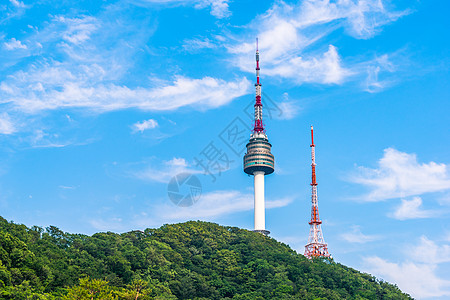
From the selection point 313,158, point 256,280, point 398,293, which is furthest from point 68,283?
point 313,158

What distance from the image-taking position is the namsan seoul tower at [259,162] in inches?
5856

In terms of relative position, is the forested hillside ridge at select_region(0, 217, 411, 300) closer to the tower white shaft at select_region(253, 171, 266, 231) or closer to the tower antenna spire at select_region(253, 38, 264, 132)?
the tower white shaft at select_region(253, 171, 266, 231)

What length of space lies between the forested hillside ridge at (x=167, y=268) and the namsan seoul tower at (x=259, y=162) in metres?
22.2

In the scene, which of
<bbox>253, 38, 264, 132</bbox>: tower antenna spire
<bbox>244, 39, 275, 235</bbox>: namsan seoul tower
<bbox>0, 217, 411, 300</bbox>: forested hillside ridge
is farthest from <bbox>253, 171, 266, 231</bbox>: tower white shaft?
<bbox>0, 217, 411, 300</bbox>: forested hillside ridge

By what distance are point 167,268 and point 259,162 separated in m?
64.3

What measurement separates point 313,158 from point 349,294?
46.4 m

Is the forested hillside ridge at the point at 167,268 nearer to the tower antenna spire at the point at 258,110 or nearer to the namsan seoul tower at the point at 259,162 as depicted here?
the namsan seoul tower at the point at 259,162

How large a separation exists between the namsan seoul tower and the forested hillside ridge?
2220cm

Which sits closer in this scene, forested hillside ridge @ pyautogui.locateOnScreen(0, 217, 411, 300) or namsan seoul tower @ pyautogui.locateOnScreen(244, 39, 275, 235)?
forested hillside ridge @ pyautogui.locateOnScreen(0, 217, 411, 300)

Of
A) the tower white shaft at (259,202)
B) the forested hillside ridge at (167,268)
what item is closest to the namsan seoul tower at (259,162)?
the tower white shaft at (259,202)

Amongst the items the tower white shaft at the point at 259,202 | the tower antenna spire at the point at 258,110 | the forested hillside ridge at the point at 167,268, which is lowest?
the forested hillside ridge at the point at 167,268

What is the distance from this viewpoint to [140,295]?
65375mm

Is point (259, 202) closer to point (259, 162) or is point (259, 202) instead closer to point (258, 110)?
point (259, 162)

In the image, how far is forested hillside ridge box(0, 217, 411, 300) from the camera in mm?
67875
